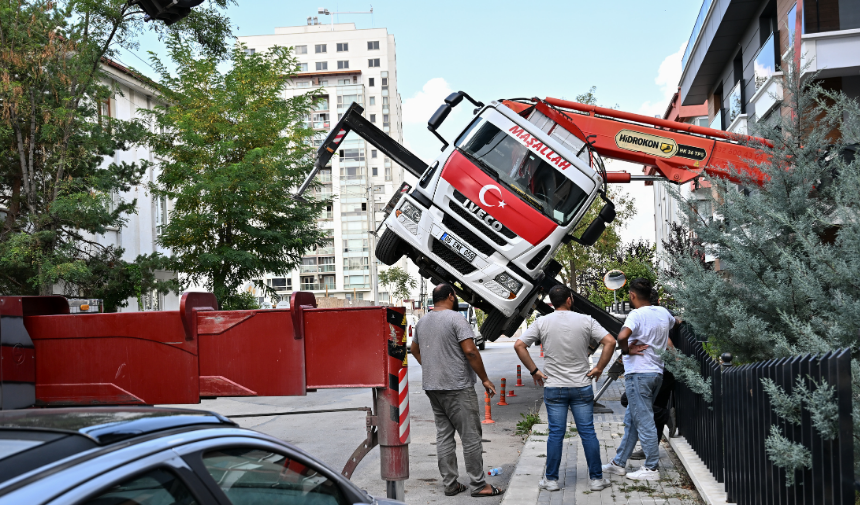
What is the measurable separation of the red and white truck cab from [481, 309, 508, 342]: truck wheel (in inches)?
1.4

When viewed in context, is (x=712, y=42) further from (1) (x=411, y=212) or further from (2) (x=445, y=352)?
(2) (x=445, y=352)

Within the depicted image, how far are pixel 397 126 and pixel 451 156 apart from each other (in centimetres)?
10255

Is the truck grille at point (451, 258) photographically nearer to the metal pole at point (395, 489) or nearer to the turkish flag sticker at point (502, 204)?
the turkish flag sticker at point (502, 204)

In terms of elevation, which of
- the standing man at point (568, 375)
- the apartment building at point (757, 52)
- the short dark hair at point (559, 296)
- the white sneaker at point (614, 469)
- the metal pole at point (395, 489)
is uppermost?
the apartment building at point (757, 52)

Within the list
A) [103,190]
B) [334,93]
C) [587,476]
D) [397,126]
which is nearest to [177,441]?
[587,476]

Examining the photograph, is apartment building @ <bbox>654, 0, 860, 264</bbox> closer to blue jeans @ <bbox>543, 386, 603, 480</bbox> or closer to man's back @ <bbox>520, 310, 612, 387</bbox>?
man's back @ <bbox>520, 310, 612, 387</bbox>

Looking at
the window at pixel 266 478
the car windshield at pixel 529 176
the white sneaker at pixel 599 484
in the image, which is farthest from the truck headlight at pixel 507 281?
the window at pixel 266 478

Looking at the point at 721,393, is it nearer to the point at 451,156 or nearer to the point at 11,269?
the point at 451,156

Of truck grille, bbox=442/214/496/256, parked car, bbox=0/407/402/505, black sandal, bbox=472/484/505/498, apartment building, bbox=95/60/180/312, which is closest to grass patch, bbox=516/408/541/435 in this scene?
truck grille, bbox=442/214/496/256

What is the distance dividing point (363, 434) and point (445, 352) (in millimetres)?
4446

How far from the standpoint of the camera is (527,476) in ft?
24.3

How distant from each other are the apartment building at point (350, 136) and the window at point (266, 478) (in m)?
84.5

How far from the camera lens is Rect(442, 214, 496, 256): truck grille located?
37.6 ft

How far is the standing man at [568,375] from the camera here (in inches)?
261
